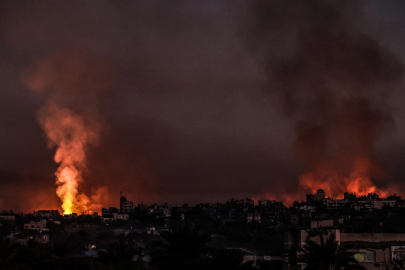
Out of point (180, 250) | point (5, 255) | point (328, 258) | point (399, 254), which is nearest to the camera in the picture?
point (328, 258)

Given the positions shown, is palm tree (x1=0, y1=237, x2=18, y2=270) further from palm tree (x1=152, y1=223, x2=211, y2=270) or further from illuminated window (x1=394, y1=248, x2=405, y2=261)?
illuminated window (x1=394, y1=248, x2=405, y2=261)

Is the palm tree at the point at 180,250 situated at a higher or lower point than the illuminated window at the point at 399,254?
lower

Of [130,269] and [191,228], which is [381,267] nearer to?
[191,228]

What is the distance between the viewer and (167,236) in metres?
52.1

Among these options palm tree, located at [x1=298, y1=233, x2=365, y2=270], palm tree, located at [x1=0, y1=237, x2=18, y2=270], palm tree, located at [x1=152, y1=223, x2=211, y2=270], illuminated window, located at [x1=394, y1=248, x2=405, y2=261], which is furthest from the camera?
illuminated window, located at [x1=394, y1=248, x2=405, y2=261]

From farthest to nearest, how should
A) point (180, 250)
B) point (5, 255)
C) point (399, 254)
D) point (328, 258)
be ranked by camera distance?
1. point (399, 254)
2. point (5, 255)
3. point (180, 250)
4. point (328, 258)

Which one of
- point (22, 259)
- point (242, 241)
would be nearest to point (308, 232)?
point (22, 259)

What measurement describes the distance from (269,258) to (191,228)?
40283 mm

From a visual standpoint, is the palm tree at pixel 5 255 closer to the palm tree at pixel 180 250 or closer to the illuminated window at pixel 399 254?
the palm tree at pixel 180 250

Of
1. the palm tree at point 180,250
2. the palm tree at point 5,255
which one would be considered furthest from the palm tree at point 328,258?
the palm tree at point 5,255

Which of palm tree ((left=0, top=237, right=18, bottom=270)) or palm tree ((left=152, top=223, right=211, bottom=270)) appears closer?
palm tree ((left=152, top=223, right=211, bottom=270))

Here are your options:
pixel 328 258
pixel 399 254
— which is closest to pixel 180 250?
pixel 328 258

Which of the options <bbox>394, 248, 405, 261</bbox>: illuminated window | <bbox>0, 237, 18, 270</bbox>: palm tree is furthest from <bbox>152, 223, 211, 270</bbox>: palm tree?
<bbox>394, 248, 405, 261</bbox>: illuminated window

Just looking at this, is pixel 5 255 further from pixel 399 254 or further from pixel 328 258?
pixel 399 254
